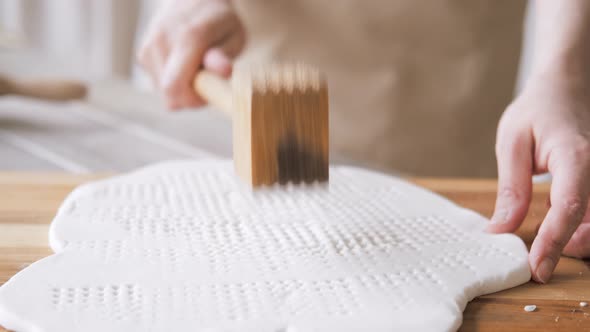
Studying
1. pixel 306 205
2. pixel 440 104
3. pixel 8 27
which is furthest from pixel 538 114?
pixel 8 27

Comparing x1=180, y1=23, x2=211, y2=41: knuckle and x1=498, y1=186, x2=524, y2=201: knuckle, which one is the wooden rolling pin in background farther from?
x1=498, y1=186, x2=524, y2=201: knuckle

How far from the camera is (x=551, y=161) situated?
868 mm

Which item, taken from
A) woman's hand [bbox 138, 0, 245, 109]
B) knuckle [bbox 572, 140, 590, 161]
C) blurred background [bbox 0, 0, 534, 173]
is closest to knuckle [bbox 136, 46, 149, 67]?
woman's hand [bbox 138, 0, 245, 109]

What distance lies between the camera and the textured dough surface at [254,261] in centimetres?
69

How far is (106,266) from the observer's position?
2.58ft

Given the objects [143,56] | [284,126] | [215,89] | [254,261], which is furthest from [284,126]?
[143,56]

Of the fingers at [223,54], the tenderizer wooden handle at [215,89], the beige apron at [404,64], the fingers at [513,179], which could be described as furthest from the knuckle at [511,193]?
the beige apron at [404,64]

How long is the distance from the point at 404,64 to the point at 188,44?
517 mm

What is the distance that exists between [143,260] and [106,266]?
41 mm

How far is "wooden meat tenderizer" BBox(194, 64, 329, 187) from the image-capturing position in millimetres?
778

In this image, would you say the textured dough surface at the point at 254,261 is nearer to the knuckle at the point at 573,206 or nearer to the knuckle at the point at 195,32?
the knuckle at the point at 573,206

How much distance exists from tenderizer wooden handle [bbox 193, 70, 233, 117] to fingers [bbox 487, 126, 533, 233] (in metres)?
0.36

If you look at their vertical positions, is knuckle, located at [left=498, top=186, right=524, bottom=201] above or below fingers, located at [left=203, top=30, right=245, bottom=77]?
below

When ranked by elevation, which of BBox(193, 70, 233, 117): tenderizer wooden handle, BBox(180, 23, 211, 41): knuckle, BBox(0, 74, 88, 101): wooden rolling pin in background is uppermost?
BBox(180, 23, 211, 41): knuckle
